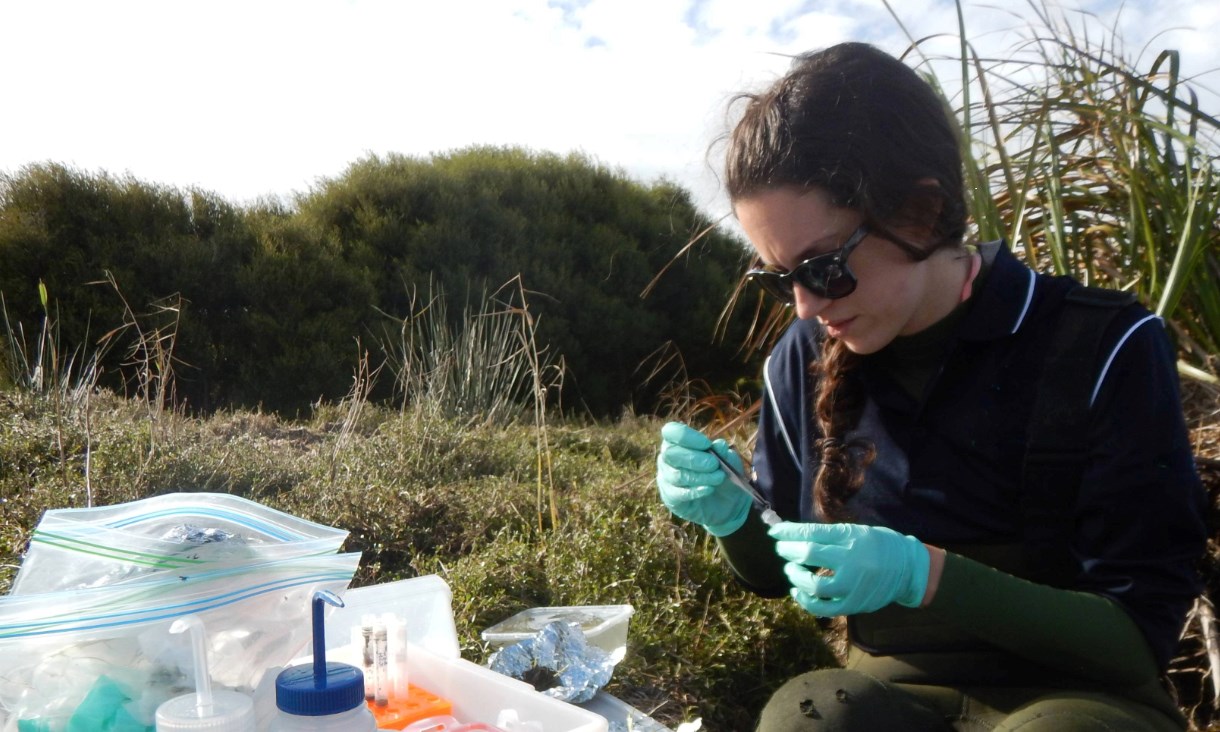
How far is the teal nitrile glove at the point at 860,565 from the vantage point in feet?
4.50

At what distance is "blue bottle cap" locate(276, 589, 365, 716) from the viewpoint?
0.97 metres

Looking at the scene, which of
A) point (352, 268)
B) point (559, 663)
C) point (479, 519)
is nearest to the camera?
point (559, 663)

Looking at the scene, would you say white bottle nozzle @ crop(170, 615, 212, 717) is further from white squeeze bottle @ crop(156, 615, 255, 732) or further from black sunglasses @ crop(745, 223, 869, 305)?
black sunglasses @ crop(745, 223, 869, 305)

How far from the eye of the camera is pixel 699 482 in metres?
1.69

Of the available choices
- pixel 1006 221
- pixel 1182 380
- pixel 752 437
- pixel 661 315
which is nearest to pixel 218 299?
pixel 661 315

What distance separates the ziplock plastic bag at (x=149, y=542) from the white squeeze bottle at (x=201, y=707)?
106 millimetres

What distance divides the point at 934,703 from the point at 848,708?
15 cm

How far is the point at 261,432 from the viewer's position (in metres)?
5.16

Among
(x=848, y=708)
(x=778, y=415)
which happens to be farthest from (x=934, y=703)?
(x=778, y=415)

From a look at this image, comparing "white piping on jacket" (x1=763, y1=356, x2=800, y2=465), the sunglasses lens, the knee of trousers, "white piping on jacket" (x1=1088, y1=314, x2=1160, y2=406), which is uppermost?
the sunglasses lens

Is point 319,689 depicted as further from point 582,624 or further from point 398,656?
point 582,624

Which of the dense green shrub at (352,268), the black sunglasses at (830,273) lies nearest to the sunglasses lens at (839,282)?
the black sunglasses at (830,273)

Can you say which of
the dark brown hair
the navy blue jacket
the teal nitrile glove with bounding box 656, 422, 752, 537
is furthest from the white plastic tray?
the dark brown hair

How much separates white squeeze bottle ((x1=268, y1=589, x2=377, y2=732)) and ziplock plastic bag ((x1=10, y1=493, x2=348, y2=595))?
188 mm
